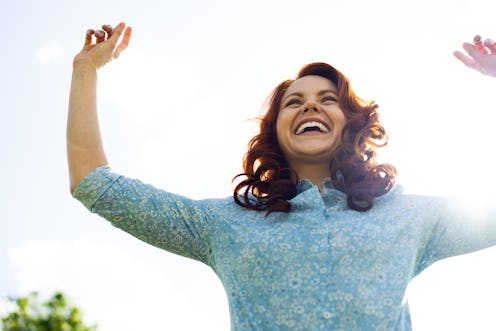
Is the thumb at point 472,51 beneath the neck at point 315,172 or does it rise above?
above

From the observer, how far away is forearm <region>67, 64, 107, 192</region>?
271cm

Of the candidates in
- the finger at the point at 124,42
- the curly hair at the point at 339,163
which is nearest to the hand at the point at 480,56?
the curly hair at the point at 339,163

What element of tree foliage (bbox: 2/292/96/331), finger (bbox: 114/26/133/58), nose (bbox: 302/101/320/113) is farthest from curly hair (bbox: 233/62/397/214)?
tree foliage (bbox: 2/292/96/331)

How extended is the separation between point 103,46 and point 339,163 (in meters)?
1.25

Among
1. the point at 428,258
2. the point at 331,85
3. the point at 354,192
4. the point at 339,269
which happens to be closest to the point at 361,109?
the point at 331,85

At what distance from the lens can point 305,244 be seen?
2.63m

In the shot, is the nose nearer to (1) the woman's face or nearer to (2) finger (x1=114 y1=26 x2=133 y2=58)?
(1) the woman's face

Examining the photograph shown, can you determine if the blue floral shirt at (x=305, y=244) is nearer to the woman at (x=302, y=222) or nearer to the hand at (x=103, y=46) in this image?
the woman at (x=302, y=222)

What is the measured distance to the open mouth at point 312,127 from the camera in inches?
127

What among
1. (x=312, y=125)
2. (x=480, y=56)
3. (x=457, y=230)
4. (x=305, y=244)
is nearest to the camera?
(x=305, y=244)

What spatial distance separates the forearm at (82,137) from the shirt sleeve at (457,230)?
1.45m

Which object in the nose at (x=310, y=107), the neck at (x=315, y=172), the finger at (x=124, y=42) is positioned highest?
the finger at (x=124, y=42)

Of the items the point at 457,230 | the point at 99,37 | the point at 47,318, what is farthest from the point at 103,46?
the point at 47,318

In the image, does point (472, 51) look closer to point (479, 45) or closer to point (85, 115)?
point (479, 45)
